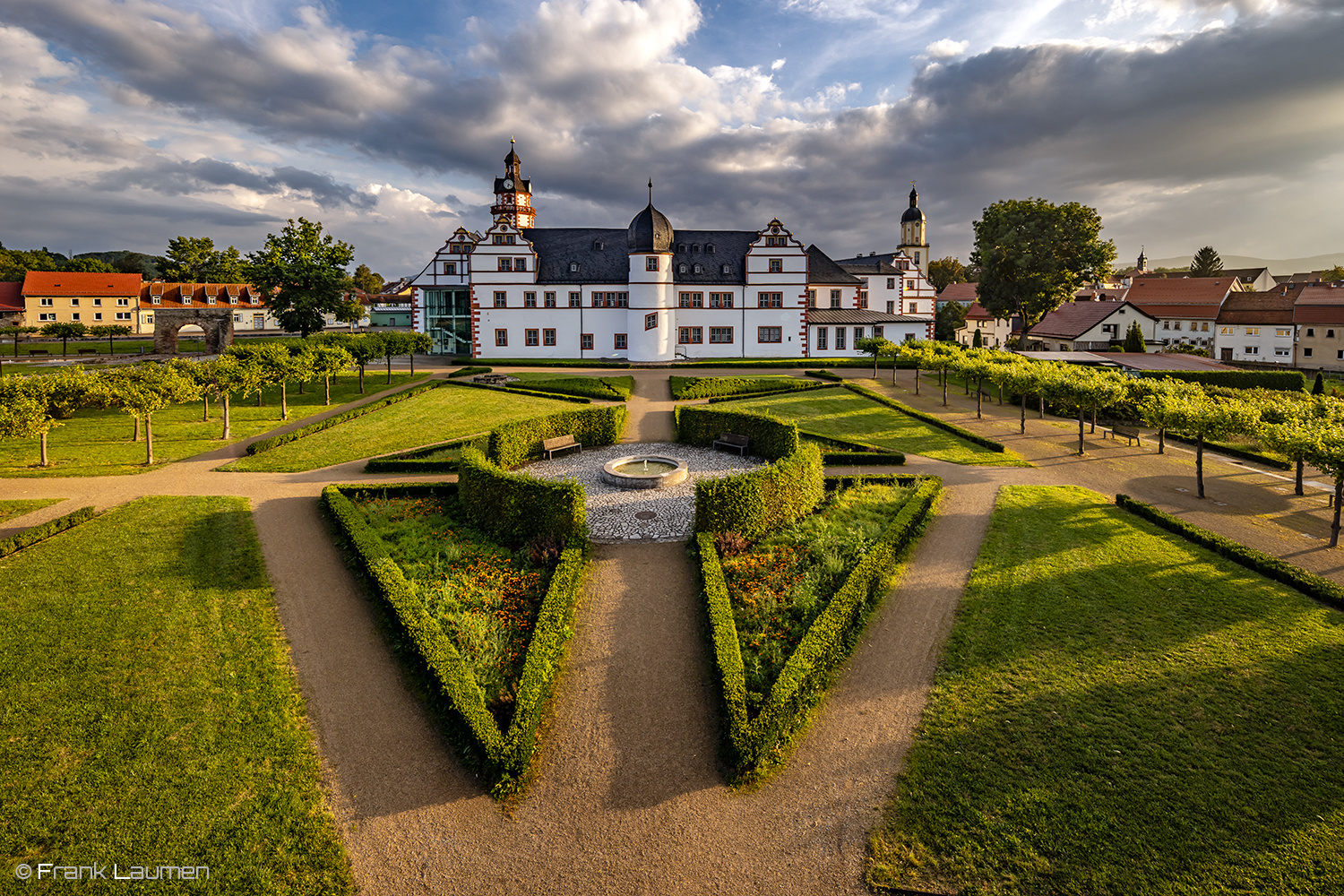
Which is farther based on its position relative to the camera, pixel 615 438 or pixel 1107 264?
pixel 1107 264

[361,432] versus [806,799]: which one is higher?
[361,432]

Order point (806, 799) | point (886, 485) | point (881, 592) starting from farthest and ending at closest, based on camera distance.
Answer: point (886, 485) → point (881, 592) → point (806, 799)

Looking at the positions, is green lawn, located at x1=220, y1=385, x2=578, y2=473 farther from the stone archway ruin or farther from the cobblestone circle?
the stone archway ruin

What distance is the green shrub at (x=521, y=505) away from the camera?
17141mm

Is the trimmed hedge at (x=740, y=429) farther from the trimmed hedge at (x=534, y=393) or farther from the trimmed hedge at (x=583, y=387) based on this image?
the trimmed hedge at (x=534, y=393)

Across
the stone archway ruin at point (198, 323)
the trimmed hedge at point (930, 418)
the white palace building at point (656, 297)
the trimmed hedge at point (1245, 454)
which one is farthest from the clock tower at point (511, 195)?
the trimmed hedge at point (1245, 454)

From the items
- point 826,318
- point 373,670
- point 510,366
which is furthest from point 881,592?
point 826,318

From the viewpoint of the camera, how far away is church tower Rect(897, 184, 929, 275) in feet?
276

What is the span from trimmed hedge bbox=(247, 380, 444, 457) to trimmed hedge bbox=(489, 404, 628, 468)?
11.0m

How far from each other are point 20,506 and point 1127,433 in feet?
149

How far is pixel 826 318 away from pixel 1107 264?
25920 mm

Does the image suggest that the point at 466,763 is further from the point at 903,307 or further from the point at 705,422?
the point at 903,307

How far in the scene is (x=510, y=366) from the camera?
174 ft

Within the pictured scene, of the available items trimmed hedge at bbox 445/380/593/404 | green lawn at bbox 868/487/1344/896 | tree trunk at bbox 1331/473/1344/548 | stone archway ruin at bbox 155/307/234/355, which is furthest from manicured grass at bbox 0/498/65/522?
stone archway ruin at bbox 155/307/234/355
